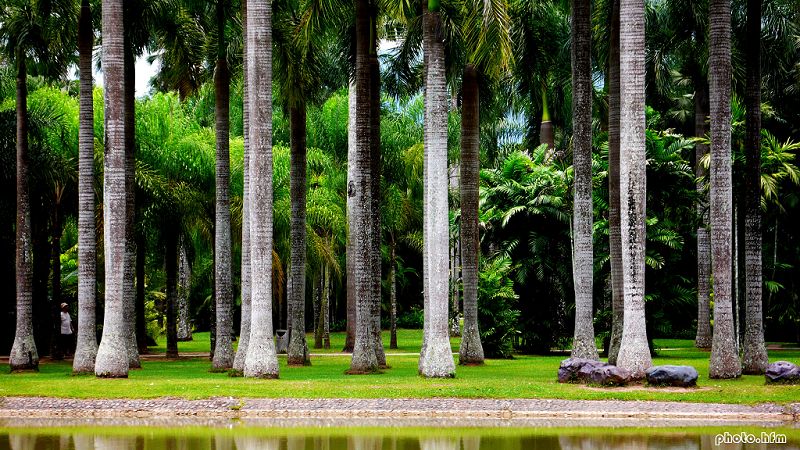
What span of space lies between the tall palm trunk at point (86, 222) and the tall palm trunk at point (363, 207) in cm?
645

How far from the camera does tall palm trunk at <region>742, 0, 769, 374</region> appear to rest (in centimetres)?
2498

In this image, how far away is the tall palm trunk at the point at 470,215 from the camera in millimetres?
30016

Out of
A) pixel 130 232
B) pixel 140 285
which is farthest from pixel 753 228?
pixel 140 285

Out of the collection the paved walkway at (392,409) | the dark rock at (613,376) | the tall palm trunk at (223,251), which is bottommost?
the paved walkway at (392,409)

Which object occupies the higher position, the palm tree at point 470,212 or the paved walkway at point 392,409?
the palm tree at point 470,212

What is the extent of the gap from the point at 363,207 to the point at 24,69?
1024 cm

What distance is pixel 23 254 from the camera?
29.1 metres

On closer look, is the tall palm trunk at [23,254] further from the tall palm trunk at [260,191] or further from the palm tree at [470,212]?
the palm tree at [470,212]

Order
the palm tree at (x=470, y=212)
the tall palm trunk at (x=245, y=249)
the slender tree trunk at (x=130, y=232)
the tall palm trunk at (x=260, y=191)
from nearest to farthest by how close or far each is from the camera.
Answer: the tall palm trunk at (x=260, y=191) < the tall palm trunk at (x=245, y=249) < the slender tree trunk at (x=130, y=232) < the palm tree at (x=470, y=212)

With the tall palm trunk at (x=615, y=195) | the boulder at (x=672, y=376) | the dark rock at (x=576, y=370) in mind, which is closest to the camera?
the boulder at (x=672, y=376)

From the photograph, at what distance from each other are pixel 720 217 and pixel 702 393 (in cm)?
487

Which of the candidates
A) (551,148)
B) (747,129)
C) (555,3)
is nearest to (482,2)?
(747,129)

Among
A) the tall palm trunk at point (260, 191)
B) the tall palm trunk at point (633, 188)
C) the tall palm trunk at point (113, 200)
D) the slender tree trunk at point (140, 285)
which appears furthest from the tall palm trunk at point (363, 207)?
the slender tree trunk at point (140, 285)

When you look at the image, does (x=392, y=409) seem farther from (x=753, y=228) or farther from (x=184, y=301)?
(x=184, y=301)
